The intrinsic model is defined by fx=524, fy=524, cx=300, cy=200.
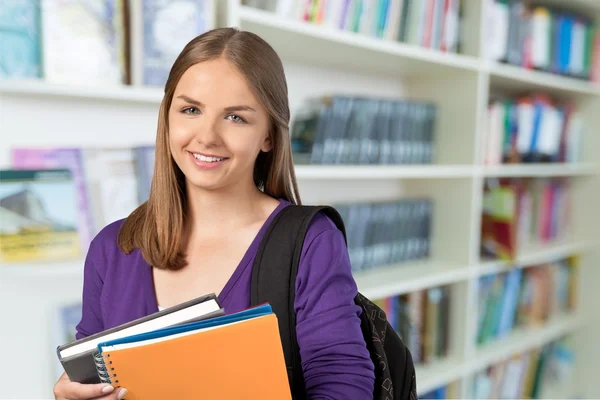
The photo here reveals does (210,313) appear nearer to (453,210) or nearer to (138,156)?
(138,156)

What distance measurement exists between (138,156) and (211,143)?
0.66 meters

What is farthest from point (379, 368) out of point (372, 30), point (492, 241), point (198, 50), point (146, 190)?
point (492, 241)

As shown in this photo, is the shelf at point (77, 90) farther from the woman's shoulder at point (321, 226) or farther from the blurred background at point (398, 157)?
the woman's shoulder at point (321, 226)

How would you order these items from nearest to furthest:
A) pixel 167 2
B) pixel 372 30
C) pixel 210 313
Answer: pixel 210 313
pixel 167 2
pixel 372 30

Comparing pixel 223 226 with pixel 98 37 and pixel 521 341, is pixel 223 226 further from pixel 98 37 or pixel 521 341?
pixel 521 341

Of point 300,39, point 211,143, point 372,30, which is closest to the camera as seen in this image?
point 211,143

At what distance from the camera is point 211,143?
0.85 m

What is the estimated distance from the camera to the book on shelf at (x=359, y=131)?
68.2 inches

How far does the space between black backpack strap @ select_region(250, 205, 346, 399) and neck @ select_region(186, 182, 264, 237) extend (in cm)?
9

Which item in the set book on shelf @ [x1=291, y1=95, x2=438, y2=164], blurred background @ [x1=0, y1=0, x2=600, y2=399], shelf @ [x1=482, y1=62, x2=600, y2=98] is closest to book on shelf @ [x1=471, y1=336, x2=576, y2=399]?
blurred background @ [x1=0, y1=0, x2=600, y2=399]

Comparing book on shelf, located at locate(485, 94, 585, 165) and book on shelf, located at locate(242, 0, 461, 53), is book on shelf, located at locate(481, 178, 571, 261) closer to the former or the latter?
book on shelf, located at locate(485, 94, 585, 165)

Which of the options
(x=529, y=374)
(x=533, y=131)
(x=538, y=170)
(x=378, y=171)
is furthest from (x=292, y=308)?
(x=529, y=374)

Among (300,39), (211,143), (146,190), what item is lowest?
(146,190)

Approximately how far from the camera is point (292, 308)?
2.78ft
